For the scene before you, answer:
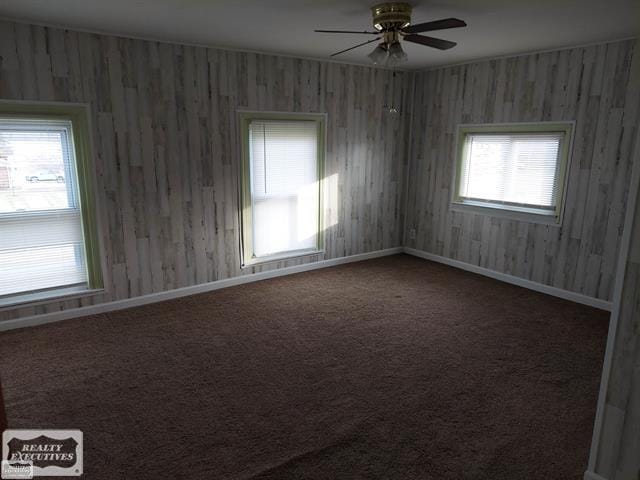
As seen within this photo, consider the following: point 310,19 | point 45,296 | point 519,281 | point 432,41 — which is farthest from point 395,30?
point 45,296

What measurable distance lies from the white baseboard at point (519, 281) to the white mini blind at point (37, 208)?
13.5ft

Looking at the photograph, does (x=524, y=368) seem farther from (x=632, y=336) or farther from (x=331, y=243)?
(x=331, y=243)

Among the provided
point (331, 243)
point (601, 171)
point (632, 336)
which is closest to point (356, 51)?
point (331, 243)

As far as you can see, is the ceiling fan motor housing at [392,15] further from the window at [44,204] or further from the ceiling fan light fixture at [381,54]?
the window at [44,204]

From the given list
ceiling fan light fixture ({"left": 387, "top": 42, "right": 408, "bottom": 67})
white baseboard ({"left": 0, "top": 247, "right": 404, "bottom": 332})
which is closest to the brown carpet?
white baseboard ({"left": 0, "top": 247, "right": 404, "bottom": 332})

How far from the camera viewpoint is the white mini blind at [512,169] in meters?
4.50

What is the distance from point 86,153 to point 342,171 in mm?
2820

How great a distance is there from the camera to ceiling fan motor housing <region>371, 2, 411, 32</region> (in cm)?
294

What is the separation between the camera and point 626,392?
6.19ft

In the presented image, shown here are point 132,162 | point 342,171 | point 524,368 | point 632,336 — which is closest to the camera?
point 632,336

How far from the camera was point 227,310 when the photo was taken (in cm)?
411

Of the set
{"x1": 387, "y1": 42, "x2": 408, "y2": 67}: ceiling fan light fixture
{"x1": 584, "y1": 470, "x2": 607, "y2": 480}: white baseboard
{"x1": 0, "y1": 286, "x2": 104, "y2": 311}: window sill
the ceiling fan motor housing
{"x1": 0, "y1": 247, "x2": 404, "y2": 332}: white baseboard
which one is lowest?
{"x1": 584, "y1": 470, "x2": 607, "y2": 480}: white baseboard

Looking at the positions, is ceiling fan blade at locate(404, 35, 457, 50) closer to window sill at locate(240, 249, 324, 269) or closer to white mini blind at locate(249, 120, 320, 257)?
white mini blind at locate(249, 120, 320, 257)

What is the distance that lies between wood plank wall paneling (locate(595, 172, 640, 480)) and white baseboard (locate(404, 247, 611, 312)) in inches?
103
